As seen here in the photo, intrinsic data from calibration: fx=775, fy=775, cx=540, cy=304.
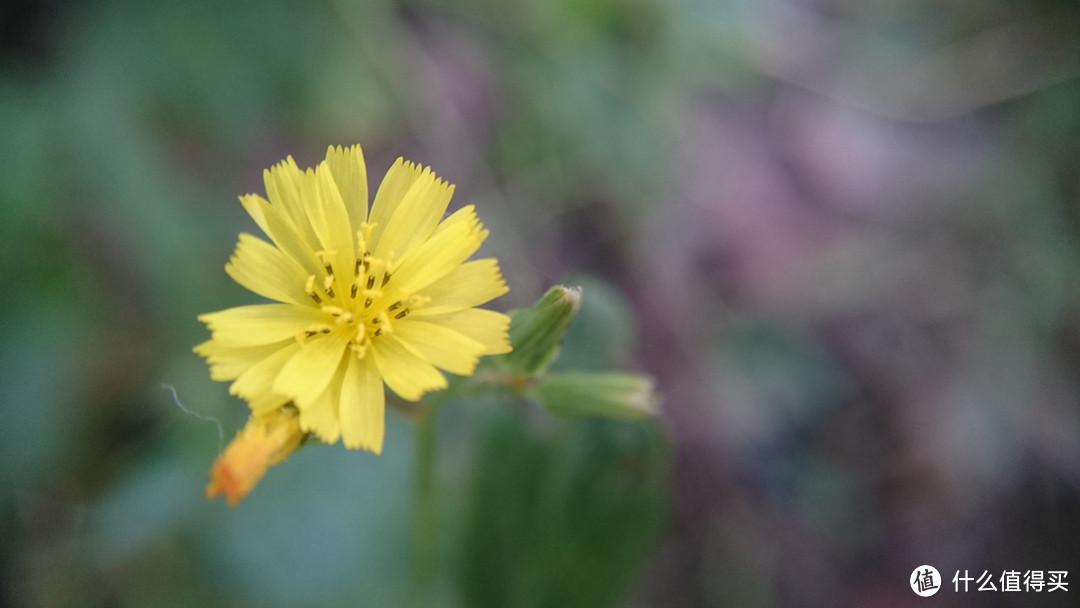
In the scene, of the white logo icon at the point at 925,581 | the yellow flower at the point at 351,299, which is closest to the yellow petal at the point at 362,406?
the yellow flower at the point at 351,299

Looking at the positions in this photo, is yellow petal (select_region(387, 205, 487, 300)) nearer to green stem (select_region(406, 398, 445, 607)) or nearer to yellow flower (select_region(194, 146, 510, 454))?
yellow flower (select_region(194, 146, 510, 454))

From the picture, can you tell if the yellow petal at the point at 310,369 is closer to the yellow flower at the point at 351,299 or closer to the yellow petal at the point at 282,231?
the yellow flower at the point at 351,299

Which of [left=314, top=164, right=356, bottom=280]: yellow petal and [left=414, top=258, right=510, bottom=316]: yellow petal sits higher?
[left=314, top=164, right=356, bottom=280]: yellow petal

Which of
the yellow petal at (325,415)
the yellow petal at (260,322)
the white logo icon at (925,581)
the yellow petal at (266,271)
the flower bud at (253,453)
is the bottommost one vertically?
the flower bud at (253,453)

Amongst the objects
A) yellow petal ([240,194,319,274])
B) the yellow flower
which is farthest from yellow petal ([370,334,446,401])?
yellow petal ([240,194,319,274])

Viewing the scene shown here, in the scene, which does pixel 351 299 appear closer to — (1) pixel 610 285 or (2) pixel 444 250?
(2) pixel 444 250

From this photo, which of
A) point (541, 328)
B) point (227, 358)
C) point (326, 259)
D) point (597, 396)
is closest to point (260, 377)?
point (227, 358)

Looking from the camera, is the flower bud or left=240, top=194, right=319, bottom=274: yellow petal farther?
left=240, top=194, right=319, bottom=274: yellow petal

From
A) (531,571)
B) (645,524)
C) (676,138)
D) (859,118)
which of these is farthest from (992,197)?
(531,571)
